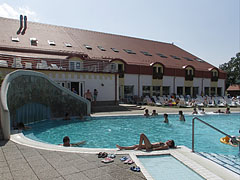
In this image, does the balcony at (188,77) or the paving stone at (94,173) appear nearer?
the paving stone at (94,173)

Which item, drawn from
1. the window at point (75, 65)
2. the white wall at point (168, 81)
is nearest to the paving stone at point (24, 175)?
the window at point (75, 65)

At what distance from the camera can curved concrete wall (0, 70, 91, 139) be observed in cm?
852

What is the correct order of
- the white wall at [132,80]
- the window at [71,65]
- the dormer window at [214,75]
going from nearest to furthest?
the window at [71,65]
the white wall at [132,80]
the dormer window at [214,75]

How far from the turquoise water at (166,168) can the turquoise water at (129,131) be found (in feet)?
11.0

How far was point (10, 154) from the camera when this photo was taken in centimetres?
480

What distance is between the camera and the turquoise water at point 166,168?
3.79 m

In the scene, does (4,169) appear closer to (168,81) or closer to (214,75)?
(168,81)

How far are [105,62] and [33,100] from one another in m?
9.93

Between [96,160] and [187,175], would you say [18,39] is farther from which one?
[187,175]

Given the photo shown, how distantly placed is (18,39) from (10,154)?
64.2 ft

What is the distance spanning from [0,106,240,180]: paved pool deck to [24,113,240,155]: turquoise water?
292 centimetres

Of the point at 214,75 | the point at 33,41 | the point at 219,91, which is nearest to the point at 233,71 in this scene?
the point at 219,91

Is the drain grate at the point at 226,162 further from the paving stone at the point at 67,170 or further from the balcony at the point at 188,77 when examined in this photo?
the balcony at the point at 188,77

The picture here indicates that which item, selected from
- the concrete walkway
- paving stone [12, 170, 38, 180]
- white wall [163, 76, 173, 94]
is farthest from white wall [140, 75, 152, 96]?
paving stone [12, 170, 38, 180]
